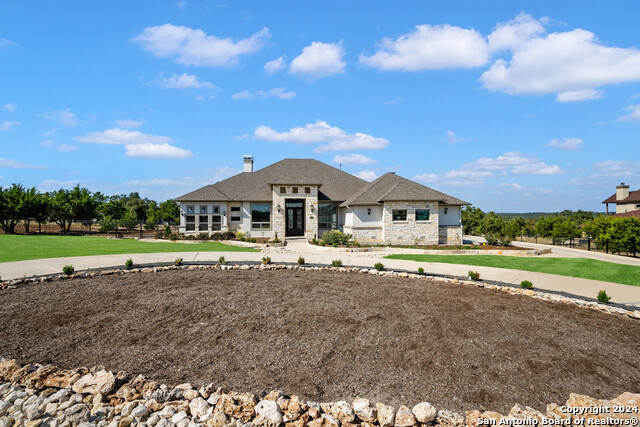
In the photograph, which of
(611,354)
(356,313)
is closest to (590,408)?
(611,354)

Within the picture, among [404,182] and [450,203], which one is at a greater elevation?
[404,182]

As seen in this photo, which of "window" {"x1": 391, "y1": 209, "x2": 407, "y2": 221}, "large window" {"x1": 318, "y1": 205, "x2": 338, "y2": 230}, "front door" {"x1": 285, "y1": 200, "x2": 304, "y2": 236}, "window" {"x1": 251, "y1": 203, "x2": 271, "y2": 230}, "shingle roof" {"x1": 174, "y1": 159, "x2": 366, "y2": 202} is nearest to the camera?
"window" {"x1": 391, "y1": 209, "x2": 407, "y2": 221}

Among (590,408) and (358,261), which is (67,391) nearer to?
(590,408)

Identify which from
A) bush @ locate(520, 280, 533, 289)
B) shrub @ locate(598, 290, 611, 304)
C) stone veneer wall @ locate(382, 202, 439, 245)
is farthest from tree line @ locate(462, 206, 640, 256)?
shrub @ locate(598, 290, 611, 304)

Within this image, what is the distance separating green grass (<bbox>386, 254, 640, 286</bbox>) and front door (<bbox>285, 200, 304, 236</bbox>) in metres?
12.2

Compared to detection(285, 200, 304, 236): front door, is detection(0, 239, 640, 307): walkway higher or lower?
Answer: lower

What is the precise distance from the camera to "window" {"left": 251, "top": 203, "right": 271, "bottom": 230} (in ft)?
87.8

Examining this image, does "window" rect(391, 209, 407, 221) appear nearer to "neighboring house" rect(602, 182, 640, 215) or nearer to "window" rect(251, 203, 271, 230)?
"window" rect(251, 203, 271, 230)

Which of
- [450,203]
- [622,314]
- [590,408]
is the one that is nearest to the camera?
[590,408]

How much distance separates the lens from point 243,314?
6.96 meters

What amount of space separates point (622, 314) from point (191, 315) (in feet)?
34.3

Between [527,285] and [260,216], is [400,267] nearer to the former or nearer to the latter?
[527,285]

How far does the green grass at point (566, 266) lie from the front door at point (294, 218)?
480 inches

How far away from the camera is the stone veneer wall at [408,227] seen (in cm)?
2247
